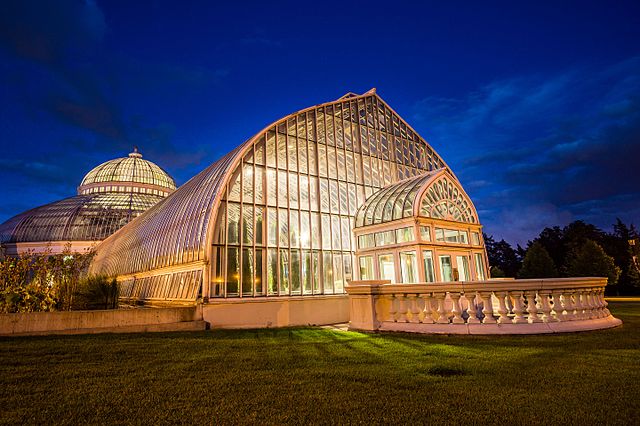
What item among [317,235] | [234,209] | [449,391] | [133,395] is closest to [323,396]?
[449,391]

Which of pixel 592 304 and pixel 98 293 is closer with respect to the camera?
pixel 592 304

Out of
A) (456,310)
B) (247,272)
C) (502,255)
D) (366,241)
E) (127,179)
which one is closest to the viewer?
(456,310)

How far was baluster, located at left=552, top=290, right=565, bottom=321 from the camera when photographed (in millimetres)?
10102

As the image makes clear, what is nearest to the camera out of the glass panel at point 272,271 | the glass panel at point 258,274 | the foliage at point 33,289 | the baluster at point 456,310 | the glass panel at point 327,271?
the baluster at point 456,310

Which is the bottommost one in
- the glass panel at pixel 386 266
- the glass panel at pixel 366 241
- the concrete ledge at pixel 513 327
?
the concrete ledge at pixel 513 327

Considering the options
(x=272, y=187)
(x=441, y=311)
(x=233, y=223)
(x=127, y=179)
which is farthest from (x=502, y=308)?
(x=127, y=179)

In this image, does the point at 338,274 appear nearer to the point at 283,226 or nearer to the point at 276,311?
the point at 283,226

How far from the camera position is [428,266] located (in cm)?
1903

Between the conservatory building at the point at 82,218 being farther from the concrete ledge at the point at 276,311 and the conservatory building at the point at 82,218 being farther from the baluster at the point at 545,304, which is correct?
the baluster at the point at 545,304

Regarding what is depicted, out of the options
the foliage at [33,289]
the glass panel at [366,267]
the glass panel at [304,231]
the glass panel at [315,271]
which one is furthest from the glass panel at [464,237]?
the foliage at [33,289]

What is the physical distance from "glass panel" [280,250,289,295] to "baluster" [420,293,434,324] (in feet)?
27.4

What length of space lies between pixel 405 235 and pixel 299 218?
19.7 feet

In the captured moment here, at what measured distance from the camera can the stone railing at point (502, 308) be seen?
1000cm

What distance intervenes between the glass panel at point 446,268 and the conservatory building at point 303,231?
0.25 ft
